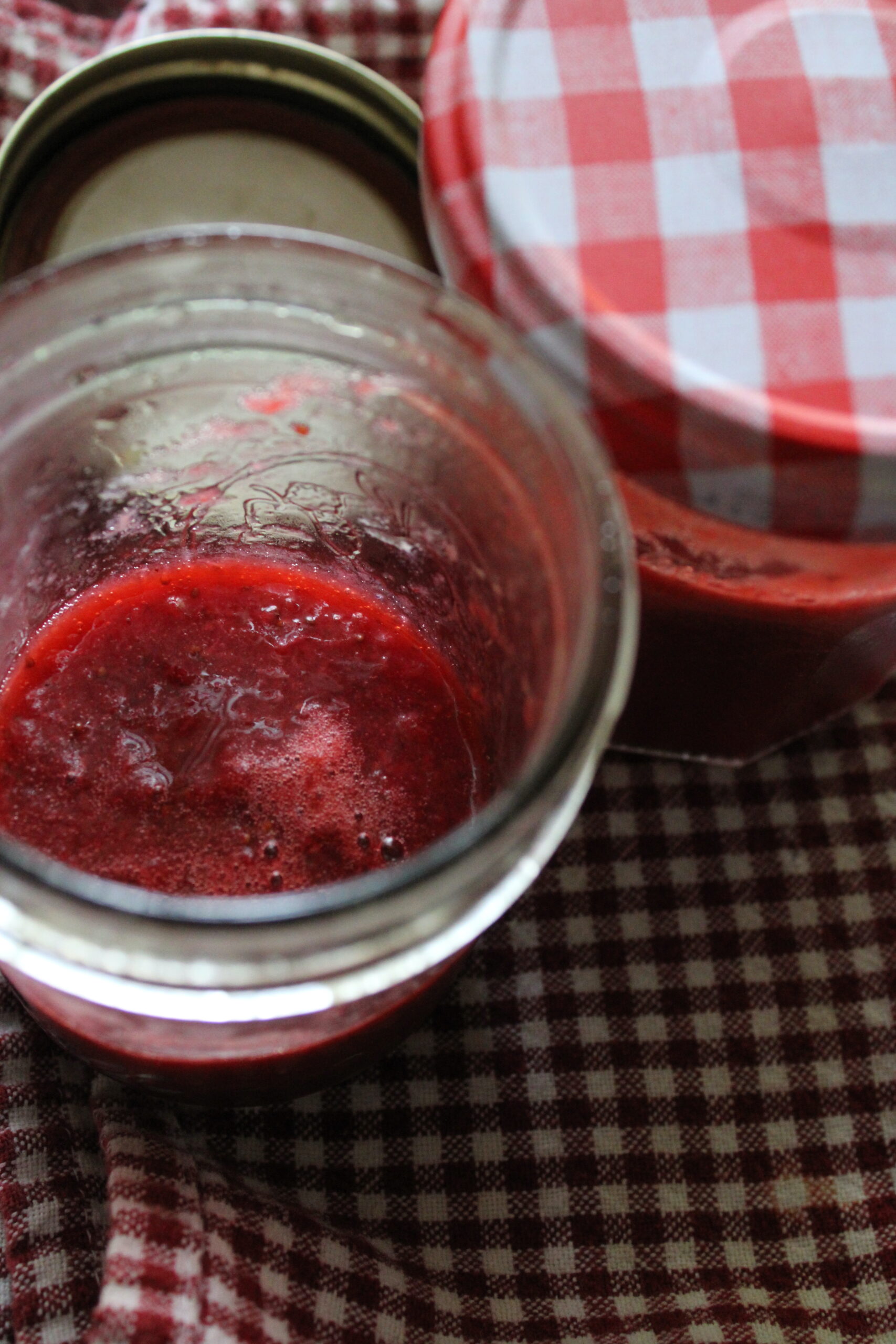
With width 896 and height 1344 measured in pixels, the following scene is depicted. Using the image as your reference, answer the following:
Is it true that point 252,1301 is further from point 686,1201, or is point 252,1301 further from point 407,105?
point 407,105

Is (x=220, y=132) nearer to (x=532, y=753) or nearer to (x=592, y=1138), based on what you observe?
(x=532, y=753)

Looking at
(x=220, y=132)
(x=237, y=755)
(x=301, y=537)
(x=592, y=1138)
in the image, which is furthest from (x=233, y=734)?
(x=220, y=132)

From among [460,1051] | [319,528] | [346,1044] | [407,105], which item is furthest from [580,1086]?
[407,105]

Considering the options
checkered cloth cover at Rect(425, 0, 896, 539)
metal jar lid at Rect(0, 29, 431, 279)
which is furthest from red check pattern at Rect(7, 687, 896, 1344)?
metal jar lid at Rect(0, 29, 431, 279)

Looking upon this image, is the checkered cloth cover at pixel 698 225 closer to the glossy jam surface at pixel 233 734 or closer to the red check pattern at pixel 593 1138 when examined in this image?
the glossy jam surface at pixel 233 734

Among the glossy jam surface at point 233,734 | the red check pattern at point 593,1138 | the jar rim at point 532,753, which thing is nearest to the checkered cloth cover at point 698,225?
the jar rim at point 532,753
